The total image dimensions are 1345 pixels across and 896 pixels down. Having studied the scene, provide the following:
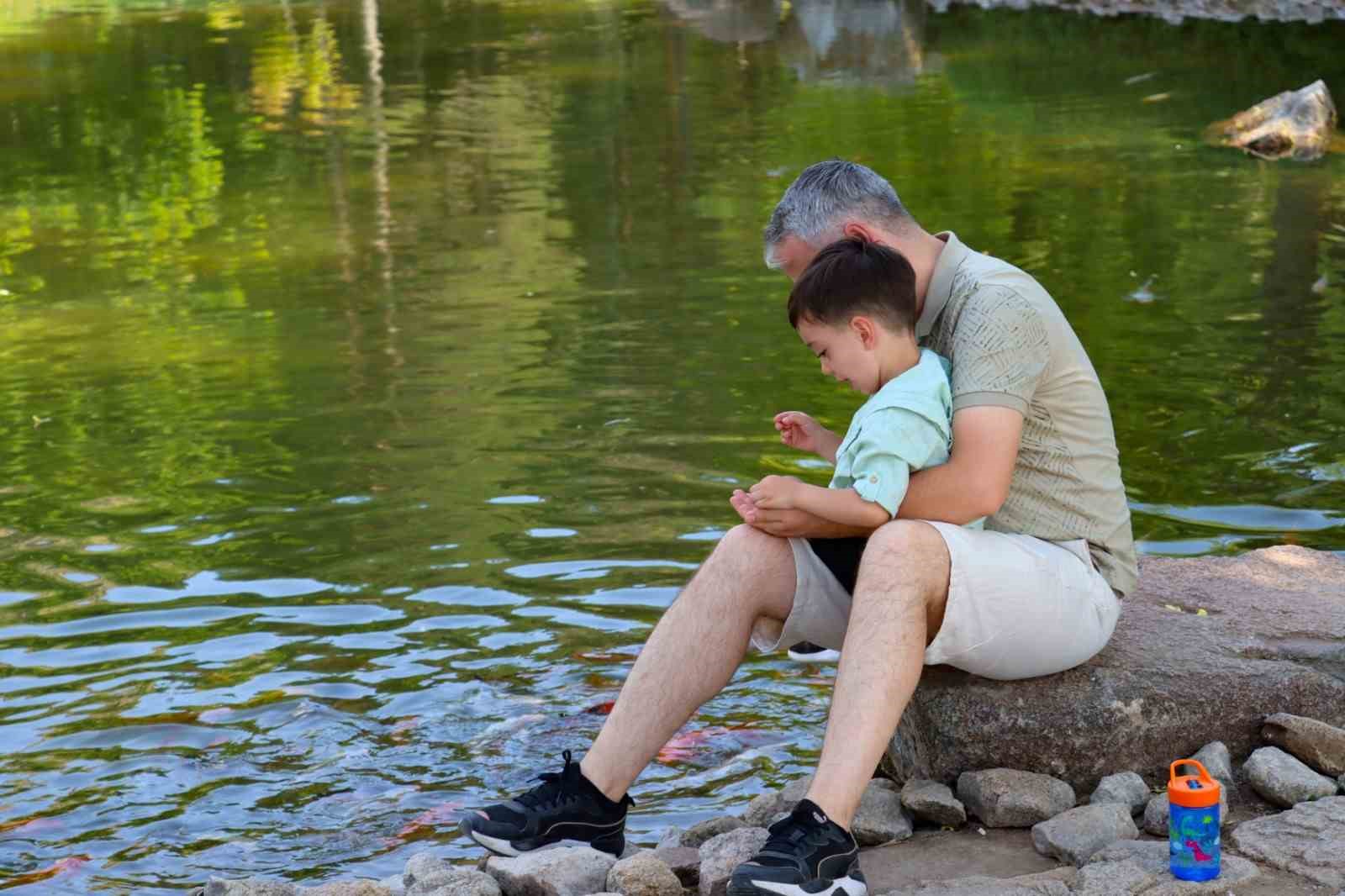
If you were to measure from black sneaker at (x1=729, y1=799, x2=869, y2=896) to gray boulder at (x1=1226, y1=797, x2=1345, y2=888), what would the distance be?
81 cm

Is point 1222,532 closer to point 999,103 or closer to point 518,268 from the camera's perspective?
point 518,268

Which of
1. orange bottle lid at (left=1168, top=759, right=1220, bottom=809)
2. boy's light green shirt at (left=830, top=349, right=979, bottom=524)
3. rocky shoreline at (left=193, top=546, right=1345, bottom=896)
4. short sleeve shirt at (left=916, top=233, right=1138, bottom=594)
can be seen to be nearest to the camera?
orange bottle lid at (left=1168, top=759, right=1220, bottom=809)

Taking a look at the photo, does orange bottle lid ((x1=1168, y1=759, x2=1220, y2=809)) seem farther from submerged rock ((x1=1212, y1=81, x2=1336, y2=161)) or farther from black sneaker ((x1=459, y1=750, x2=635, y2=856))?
submerged rock ((x1=1212, y1=81, x2=1336, y2=161))

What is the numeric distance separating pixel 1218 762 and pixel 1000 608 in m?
0.65

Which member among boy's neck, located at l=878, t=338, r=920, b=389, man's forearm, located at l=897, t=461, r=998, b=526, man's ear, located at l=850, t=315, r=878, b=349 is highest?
man's ear, located at l=850, t=315, r=878, b=349

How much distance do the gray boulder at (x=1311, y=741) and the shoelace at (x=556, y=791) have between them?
1547 millimetres

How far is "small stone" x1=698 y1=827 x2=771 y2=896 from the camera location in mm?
3541

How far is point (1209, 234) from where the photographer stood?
11.3 metres

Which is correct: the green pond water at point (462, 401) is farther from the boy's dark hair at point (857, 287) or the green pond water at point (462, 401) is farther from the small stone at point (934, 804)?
the boy's dark hair at point (857, 287)

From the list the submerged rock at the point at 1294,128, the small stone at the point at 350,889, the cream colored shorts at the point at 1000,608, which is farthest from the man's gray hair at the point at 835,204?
the submerged rock at the point at 1294,128

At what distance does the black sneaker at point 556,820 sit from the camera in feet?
12.0

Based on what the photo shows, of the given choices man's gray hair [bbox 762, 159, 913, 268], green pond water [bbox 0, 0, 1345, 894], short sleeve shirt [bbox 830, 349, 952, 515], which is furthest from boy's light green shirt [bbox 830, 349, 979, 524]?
green pond water [bbox 0, 0, 1345, 894]

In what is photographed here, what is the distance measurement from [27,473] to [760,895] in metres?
5.22

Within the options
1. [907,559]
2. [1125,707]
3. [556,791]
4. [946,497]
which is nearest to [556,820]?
[556,791]
